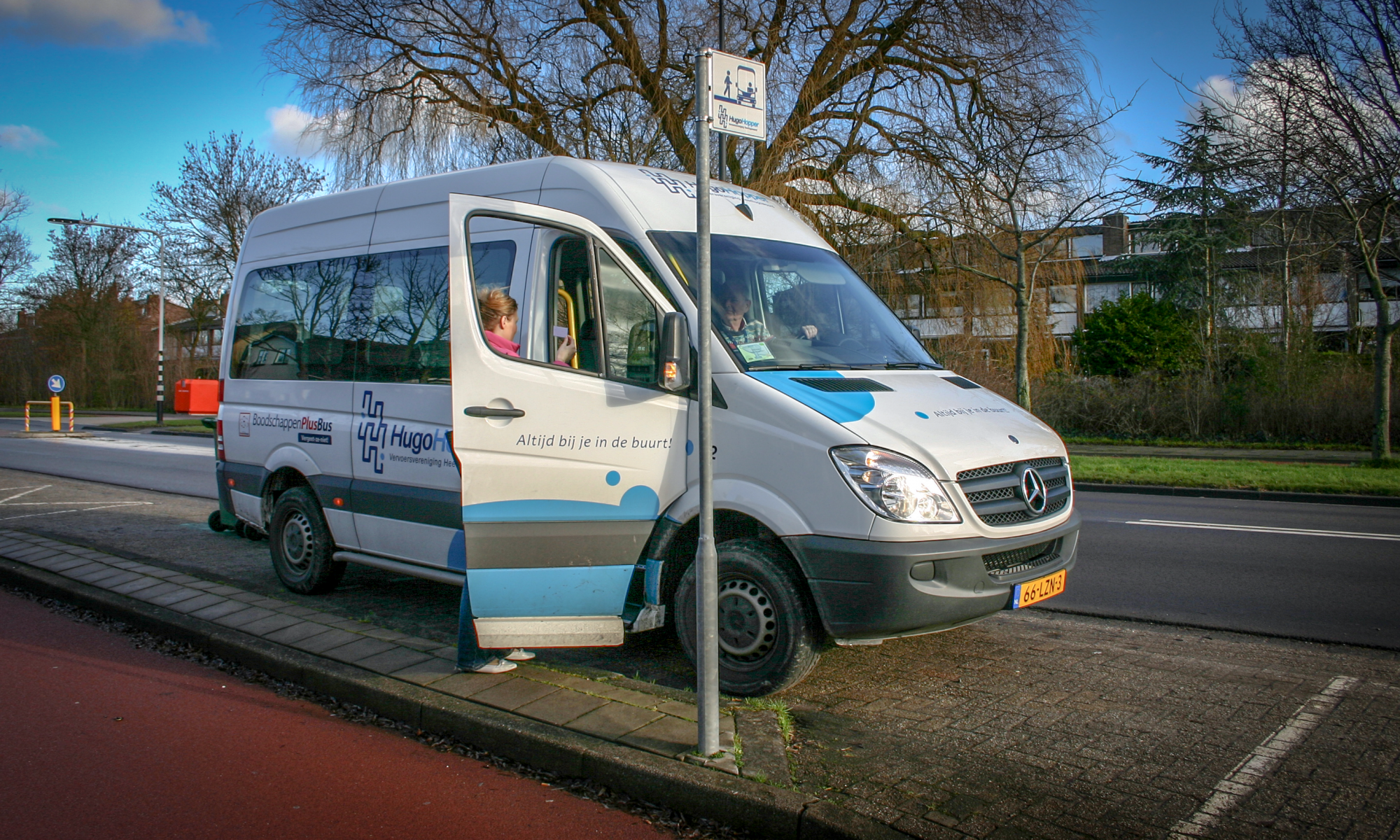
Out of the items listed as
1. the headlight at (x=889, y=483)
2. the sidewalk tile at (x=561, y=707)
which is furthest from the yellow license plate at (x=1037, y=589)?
the sidewalk tile at (x=561, y=707)

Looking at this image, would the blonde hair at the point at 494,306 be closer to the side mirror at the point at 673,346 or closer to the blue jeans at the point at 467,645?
the side mirror at the point at 673,346

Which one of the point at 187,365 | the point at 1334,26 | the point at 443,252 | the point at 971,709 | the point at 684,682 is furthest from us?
the point at 187,365

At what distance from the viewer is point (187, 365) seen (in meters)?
44.1

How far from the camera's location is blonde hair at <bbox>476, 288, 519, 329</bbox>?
15.8ft

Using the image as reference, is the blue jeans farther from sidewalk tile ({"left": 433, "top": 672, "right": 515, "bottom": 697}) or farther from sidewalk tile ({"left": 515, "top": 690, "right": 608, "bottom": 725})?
sidewalk tile ({"left": 515, "top": 690, "right": 608, "bottom": 725})

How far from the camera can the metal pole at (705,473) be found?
348cm

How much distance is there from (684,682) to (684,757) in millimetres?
1130

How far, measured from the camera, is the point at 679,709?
399 centimetres

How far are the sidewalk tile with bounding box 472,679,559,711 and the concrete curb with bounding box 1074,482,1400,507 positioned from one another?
11.5m

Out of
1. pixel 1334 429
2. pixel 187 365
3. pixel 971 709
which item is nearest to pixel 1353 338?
pixel 1334 429

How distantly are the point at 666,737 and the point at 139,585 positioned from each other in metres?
4.46

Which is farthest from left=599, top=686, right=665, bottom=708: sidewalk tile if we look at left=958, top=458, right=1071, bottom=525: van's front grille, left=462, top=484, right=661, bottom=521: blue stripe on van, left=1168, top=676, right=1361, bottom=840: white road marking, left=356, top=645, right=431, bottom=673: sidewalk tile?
left=1168, top=676, right=1361, bottom=840: white road marking

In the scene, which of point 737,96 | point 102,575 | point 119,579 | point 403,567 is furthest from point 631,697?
point 102,575

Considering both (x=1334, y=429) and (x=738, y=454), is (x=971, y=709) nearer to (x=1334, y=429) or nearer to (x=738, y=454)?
(x=738, y=454)
